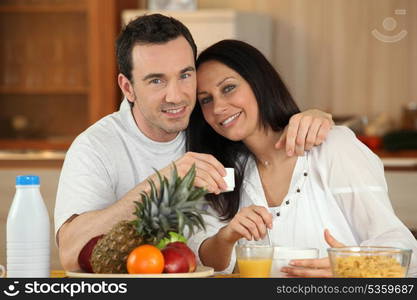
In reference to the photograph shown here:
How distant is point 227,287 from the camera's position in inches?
66.1

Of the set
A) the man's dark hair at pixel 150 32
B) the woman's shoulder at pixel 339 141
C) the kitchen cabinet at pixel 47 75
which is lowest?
the kitchen cabinet at pixel 47 75

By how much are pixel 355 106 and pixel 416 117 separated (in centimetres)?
42

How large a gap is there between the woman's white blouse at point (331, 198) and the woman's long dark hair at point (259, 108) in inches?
2.7

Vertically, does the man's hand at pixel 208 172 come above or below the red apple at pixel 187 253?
above

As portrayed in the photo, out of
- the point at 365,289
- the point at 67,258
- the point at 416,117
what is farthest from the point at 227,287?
the point at 416,117

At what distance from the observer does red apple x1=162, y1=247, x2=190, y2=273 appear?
194 cm

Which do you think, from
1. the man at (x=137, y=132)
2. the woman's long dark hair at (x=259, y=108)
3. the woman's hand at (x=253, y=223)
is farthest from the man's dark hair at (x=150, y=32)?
the woman's hand at (x=253, y=223)

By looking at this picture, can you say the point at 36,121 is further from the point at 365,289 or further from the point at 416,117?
the point at 365,289

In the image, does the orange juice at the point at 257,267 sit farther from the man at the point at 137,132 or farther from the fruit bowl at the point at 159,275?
the man at the point at 137,132

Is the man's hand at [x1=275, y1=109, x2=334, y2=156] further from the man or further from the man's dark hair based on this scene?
the man's dark hair

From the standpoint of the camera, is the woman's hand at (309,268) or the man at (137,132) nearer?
the woman's hand at (309,268)

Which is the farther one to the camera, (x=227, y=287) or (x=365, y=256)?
(x=365, y=256)

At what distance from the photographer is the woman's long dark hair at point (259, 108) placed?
277 cm

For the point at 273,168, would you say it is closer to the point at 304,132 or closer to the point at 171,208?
the point at 304,132
